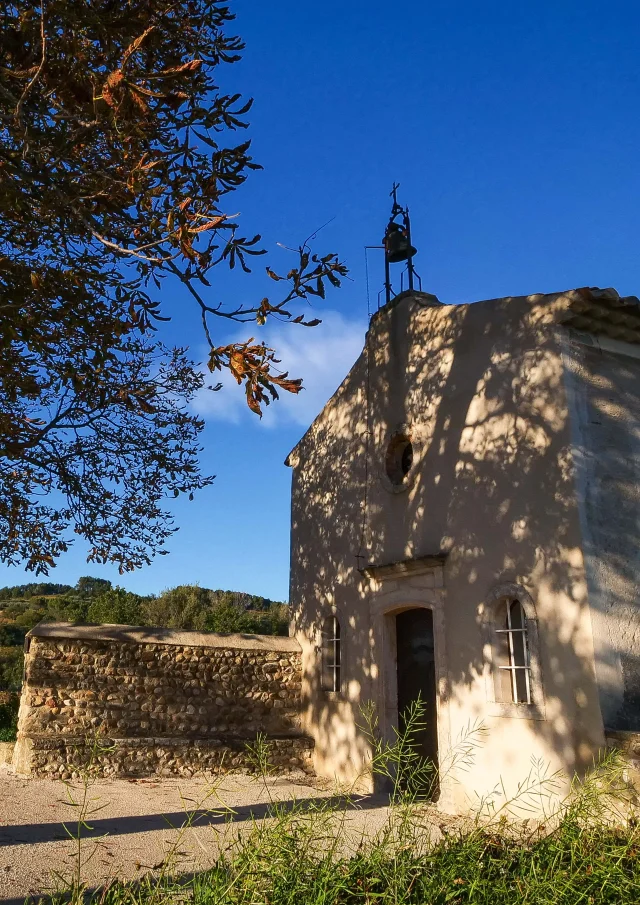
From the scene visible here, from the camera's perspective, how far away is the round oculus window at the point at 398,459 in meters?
10.2

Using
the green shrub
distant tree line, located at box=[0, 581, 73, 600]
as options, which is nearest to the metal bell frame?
the green shrub

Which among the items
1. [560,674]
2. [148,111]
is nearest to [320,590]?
[560,674]

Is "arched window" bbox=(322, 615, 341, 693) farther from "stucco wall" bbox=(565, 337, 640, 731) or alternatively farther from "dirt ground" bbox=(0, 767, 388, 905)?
"stucco wall" bbox=(565, 337, 640, 731)

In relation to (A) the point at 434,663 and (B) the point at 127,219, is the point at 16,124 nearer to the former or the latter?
(B) the point at 127,219

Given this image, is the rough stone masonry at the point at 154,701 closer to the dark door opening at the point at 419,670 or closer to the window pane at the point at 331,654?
the window pane at the point at 331,654

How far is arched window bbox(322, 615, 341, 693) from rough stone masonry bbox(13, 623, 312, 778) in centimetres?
79

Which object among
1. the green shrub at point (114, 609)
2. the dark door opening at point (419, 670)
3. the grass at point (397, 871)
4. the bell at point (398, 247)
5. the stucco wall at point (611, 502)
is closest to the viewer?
the grass at point (397, 871)

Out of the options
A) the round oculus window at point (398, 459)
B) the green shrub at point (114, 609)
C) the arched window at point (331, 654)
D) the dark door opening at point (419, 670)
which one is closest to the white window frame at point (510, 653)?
the dark door opening at point (419, 670)

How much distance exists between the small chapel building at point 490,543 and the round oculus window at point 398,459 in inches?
1.2

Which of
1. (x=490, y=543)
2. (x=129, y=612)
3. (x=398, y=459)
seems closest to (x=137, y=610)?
(x=129, y=612)

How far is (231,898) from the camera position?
2.64 metres

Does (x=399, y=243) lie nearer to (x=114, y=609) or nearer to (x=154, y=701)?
(x=154, y=701)

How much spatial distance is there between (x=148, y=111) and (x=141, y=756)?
28.1 feet

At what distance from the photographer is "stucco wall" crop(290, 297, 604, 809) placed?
23.4 ft
